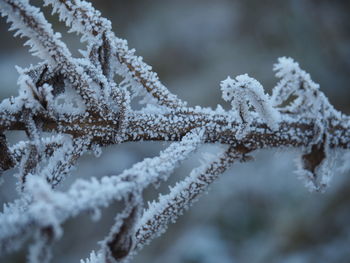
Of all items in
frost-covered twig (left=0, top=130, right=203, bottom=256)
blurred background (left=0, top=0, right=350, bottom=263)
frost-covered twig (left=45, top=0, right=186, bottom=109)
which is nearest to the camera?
frost-covered twig (left=0, top=130, right=203, bottom=256)

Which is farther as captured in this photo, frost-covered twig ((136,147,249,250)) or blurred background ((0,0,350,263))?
blurred background ((0,0,350,263))

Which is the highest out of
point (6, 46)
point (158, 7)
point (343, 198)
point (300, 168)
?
point (158, 7)

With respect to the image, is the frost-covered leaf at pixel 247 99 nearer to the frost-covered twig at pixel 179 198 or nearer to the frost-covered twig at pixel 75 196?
the frost-covered twig at pixel 179 198

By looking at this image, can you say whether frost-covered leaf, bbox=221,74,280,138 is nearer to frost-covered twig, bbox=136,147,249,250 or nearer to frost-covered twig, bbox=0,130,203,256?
frost-covered twig, bbox=136,147,249,250

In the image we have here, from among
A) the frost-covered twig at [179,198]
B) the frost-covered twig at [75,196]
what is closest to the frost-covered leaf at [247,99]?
the frost-covered twig at [179,198]

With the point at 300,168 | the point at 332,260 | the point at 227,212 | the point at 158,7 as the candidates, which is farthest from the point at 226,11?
the point at 300,168

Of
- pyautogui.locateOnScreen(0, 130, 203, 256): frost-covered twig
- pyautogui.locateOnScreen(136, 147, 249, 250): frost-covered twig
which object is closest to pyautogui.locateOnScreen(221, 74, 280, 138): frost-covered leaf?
pyautogui.locateOnScreen(136, 147, 249, 250): frost-covered twig

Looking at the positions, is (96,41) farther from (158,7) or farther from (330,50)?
(158,7)

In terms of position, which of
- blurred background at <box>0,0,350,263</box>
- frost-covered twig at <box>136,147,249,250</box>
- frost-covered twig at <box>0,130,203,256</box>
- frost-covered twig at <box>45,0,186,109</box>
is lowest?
frost-covered twig at <box>0,130,203,256</box>
